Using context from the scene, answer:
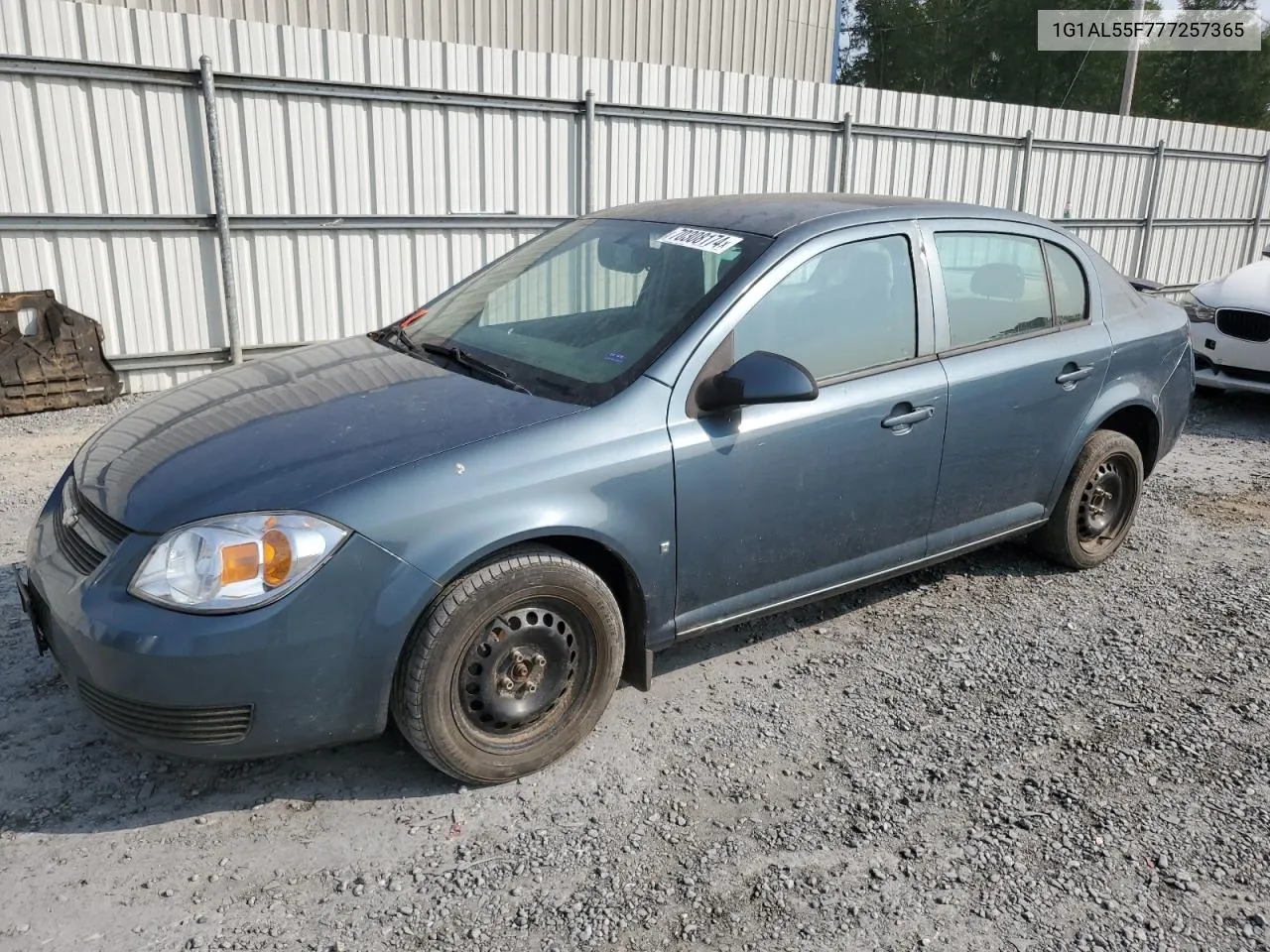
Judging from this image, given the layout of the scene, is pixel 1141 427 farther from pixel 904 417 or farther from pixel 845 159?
pixel 845 159

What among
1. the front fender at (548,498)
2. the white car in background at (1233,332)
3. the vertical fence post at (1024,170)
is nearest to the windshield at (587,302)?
the front fender at (548,498)

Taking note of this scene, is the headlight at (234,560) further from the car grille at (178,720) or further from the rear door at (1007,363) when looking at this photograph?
the rear door at (1007,363)

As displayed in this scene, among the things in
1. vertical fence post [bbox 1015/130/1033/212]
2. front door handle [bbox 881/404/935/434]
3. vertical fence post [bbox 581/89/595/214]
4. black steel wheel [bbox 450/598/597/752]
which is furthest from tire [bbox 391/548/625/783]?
vertical fence post [bbox 1015/130/1033/212]

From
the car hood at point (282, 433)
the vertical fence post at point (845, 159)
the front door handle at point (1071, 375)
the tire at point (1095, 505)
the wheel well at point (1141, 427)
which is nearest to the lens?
the car hood at point (282, 433)

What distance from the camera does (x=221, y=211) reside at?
7125 millimetres

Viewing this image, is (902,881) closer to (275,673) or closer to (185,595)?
(275,673)

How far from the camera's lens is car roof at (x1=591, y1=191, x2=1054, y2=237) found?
356 centimetres

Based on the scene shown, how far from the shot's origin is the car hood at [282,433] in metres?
2.62

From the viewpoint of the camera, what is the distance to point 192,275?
285 inches

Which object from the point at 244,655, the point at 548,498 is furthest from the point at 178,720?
the point at 548,498

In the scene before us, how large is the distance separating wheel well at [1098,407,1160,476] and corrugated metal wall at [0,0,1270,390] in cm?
544

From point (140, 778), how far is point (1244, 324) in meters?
8.05

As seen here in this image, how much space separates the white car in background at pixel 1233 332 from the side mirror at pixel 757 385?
19.7 feet

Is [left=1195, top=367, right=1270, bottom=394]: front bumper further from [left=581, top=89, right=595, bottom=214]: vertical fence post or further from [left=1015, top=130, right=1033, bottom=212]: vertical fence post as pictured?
[left=581, top=89, right=595, bottom=214]: vertical fence post
